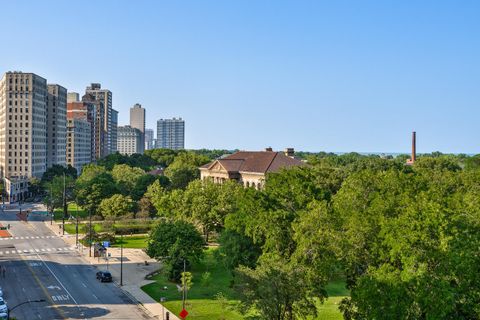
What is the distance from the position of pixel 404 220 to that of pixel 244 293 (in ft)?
46.5

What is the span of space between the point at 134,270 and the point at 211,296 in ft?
59.1

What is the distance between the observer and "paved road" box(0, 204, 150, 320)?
53750mm

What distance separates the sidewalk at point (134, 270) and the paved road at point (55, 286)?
119 cm

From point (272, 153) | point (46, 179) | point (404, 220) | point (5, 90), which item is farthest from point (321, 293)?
point (5, 90)

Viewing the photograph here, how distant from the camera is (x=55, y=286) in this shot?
6391 cm

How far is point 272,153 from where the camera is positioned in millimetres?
120938

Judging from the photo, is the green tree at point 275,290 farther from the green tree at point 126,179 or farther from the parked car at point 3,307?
the green tree at point 126,179

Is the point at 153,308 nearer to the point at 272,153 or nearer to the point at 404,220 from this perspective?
the point at 404,220

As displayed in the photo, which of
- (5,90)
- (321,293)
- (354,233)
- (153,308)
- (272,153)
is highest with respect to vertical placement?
(5,90)

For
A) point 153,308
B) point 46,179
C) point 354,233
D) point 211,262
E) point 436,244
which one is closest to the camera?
point 436,244

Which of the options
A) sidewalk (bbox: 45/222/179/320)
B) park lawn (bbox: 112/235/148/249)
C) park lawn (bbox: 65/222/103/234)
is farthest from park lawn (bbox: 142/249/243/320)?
park lawn (bbox: 65/222/103/234)

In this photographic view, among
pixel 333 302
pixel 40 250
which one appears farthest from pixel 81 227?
pixel 333 302

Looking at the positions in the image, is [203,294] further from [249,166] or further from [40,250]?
[249,166]

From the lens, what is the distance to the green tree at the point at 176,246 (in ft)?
221
